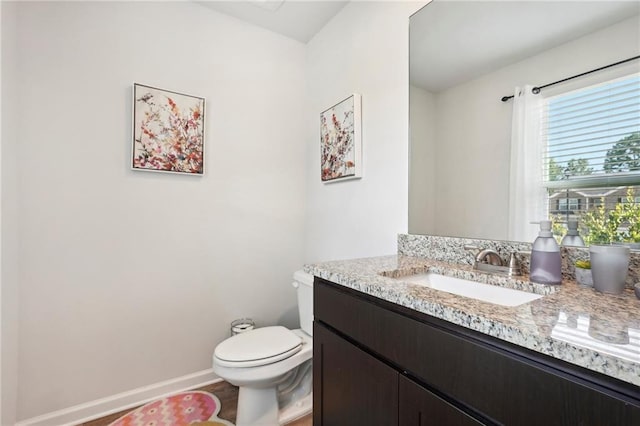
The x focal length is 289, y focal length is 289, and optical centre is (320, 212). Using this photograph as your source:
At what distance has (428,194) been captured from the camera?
4.38 ft

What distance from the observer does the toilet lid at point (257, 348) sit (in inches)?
52.5

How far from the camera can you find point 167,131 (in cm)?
169

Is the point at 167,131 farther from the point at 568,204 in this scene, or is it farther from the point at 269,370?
the point at 568,204

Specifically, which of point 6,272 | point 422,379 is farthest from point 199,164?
point 422,379

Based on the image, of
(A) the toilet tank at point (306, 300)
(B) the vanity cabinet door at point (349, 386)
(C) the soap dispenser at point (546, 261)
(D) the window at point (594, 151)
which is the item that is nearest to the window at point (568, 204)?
(D) the window at point (594, 151)

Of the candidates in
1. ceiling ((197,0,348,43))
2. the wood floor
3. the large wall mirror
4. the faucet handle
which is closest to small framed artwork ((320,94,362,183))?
the large wall mirror

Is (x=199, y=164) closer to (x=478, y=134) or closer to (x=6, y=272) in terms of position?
(x=6, y=272)

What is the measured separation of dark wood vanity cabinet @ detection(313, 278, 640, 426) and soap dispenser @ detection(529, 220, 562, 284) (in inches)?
15.5

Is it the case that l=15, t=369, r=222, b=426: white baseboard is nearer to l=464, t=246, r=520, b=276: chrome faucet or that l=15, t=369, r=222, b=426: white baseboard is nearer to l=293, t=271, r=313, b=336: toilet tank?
l=293, t=271, r=313, b=336: toilet tank

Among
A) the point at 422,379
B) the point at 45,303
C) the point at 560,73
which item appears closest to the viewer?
the point at 422,379

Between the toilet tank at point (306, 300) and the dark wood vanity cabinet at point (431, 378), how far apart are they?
0.59 m

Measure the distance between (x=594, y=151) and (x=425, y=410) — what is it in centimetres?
84

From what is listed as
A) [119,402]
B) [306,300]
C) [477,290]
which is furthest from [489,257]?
[119,402]

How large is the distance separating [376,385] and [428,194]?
0.86 metres
